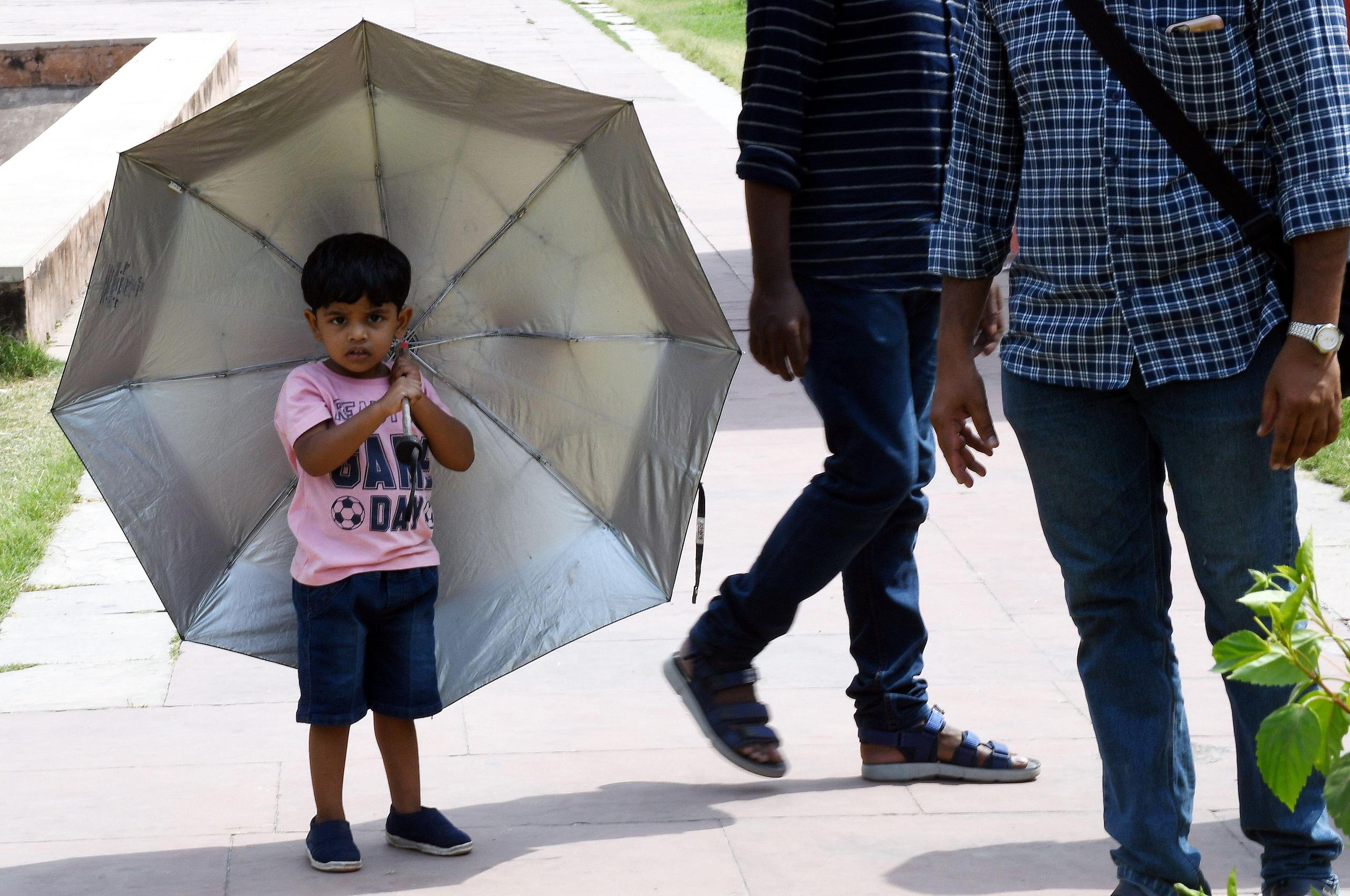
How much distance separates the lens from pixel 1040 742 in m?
3.92

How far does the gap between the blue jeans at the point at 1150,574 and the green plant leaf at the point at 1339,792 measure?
1098mm

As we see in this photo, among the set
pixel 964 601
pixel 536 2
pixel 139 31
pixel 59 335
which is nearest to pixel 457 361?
pixel 964 601

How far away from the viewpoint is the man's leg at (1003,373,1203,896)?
9.12ft

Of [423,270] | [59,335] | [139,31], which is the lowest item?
[59,335]

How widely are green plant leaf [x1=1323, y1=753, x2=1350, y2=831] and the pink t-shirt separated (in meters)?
2.03

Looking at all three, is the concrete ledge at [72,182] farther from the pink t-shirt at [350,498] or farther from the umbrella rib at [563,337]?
the pink t-shirt at [350,498]

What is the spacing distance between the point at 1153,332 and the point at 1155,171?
242mm

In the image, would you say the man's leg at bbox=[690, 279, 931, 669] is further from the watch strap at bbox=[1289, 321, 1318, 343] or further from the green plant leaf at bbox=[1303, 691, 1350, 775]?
the green plant leaf at bbox=[1303, 691, 1350, 775]

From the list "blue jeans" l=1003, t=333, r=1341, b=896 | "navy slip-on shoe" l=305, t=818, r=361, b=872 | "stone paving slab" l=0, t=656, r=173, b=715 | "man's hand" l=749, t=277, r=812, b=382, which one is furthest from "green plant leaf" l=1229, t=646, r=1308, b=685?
"stone paving slab" l=0, t=656, r=173, b=715

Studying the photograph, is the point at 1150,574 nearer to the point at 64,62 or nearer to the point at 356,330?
the point at 356,330

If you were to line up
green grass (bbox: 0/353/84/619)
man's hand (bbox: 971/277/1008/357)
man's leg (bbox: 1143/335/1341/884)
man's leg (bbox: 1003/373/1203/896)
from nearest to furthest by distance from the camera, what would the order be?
man's leg (bbox: 1143/335/1341/884)
man's leg (bbox: 1003/373/1203/896)
man's hand (bbox: 971/277/1008/357)
green grass (bbox: 0/353/84/619)

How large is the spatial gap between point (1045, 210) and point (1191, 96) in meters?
0.28

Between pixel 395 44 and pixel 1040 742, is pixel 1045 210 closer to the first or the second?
pixel 395 44

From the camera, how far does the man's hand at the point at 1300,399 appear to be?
2.50m
